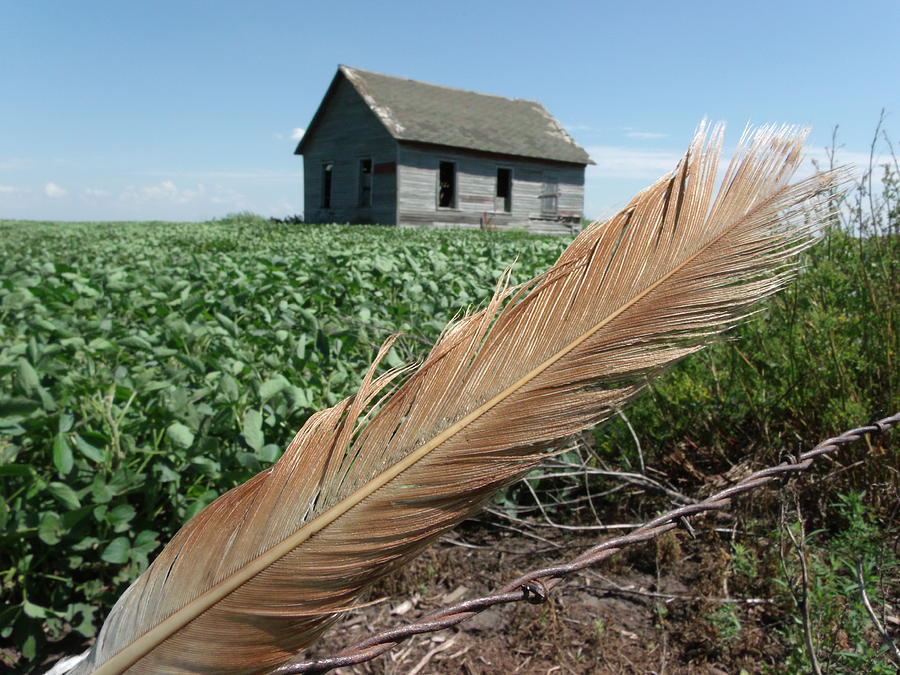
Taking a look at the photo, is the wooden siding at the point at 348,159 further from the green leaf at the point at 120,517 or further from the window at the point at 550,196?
the green leaf at the point at 120,517

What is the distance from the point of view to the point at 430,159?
82.8 ft

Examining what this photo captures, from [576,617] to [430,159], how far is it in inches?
941

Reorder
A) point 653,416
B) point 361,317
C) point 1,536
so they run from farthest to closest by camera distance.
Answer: point 361,317 → point 653,416 → point 1,536

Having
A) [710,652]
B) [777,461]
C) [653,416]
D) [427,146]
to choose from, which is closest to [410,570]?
[710,652]

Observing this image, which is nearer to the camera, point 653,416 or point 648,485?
point 648,485

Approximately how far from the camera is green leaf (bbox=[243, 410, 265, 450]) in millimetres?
2299

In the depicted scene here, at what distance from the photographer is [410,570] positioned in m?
2.89

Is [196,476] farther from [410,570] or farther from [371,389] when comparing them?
[371,389]

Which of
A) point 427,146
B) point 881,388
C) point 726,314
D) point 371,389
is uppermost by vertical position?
point 427,146

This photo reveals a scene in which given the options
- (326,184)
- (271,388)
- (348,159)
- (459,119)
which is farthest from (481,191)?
(271,388)

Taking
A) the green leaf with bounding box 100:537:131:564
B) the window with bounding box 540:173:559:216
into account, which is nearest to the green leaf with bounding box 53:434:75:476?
the green leaf with bounding box 100:537:131:564

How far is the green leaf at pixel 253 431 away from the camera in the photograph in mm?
2299

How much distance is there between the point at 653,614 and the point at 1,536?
7.35 ft

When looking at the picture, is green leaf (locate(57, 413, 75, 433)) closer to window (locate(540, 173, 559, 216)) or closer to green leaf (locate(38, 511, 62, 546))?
green leaf (locate(38, 511, 62, 546))
